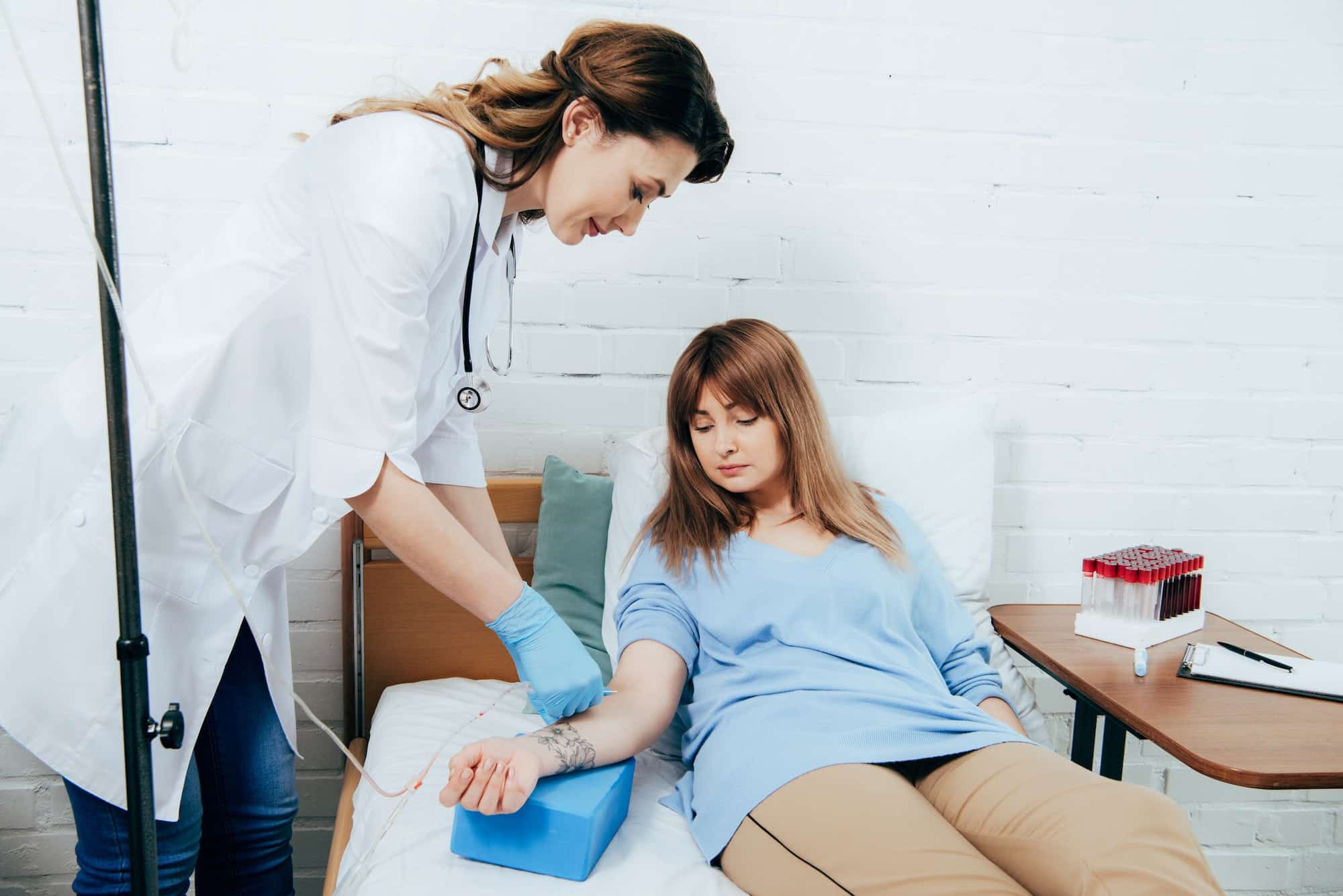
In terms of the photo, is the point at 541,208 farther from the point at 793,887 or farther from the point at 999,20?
the point at 999,20

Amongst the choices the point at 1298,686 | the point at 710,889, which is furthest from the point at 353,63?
the point at 1298,686

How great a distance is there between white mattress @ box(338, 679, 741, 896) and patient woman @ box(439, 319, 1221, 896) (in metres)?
0.04

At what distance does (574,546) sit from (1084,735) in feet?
2.74

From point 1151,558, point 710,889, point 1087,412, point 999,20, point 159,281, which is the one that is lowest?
point 710,889

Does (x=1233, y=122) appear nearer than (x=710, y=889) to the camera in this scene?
No

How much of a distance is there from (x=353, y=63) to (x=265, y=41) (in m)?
0.13

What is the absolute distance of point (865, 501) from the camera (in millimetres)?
1396

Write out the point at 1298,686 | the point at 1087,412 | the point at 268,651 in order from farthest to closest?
the point at 1087,412 < the point at 1298,686 < the point at 268,651

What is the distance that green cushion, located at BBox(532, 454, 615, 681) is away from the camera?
145 cm

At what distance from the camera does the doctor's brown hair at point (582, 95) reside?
0.94 meters

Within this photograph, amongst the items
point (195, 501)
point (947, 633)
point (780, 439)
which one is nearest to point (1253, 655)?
point (947, 633)

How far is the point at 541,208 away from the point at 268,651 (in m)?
0.59

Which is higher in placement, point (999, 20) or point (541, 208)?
point (999, 20)

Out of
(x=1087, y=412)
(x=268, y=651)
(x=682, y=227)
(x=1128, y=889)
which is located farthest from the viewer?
(x=1087, y=412)
